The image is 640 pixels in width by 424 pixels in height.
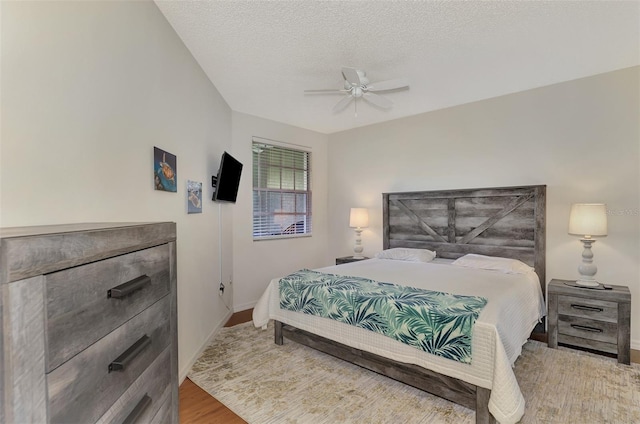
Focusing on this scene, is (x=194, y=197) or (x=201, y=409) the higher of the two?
(x=194, y=197)

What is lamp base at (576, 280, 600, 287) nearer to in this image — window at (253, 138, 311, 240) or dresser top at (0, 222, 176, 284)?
window at (253, 138, 311, 240)

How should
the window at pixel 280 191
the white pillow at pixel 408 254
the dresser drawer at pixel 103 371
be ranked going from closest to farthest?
the dresser drawer at pixel 103 371, the white pillow at pixel 408 254, the window at pixel 280 191

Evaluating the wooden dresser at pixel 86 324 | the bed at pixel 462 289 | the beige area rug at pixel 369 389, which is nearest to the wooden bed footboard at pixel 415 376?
the bed at pixel 462 289

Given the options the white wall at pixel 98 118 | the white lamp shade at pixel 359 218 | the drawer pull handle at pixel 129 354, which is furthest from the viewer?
the white lamp shade at pixel 359 218

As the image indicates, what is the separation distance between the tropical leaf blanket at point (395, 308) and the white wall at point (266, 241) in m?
1.52

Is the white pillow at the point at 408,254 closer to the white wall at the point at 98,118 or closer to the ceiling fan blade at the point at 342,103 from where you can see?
the ceiling fan blade at the point at 342,103

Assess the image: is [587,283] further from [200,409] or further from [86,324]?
[86,324]

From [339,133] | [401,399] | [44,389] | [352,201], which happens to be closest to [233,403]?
[401,399]

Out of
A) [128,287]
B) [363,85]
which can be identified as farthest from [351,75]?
[128,287]

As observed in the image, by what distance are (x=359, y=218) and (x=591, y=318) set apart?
2.89m

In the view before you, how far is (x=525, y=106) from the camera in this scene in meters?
3.67

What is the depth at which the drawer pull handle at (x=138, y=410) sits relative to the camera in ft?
3.14

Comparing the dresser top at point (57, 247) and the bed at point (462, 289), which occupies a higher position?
the dresser top at point (57, 247)

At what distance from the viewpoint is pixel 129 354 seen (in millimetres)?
953
